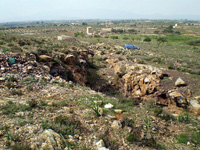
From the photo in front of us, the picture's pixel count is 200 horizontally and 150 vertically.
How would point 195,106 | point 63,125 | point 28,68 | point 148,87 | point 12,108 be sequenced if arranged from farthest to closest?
point 148,87
point 195,106
point 28,68
point 12,108
point 63,125

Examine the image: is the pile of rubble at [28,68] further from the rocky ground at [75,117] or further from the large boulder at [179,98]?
the large boulder at [179,98]

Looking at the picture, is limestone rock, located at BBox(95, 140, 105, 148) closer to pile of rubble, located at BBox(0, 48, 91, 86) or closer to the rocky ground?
the rocky ground

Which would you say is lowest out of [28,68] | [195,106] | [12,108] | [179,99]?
[195,106]

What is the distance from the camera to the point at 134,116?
17.2 feet

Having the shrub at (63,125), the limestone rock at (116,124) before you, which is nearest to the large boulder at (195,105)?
the limestone rock at (116,124)

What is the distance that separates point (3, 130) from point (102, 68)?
42.4 ft

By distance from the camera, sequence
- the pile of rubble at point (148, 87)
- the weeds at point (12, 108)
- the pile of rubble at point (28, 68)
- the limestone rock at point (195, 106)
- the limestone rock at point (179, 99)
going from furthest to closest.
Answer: the pile of rubble at point (148, 87) → the limestone rock at point (179, 99) → the limestone rock at point (195, 106) → the pile of rubble at point (28, 68) → the weeds at point (12, 108)

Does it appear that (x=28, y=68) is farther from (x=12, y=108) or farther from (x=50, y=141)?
(x=50, y=141)

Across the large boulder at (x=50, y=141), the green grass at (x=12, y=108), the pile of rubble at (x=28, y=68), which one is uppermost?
the pile of rubble at (x=28, y=68)

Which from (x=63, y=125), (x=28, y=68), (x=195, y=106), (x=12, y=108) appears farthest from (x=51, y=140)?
(x=195, y=106)

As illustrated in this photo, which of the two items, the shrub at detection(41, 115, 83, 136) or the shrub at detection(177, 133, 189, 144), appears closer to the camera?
the shrub at detection(41, 115, 83, 136)

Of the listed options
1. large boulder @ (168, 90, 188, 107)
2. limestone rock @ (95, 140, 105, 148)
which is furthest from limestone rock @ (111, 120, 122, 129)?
large boulder @ (168, 90, 188, 107)

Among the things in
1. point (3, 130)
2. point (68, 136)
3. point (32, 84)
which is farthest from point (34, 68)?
point (68, 136)

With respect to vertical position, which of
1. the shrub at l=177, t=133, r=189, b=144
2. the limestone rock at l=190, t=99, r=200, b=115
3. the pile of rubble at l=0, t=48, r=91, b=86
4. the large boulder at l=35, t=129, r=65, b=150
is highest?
the pile of rubble at l=0, t=48, r=91, b=86
